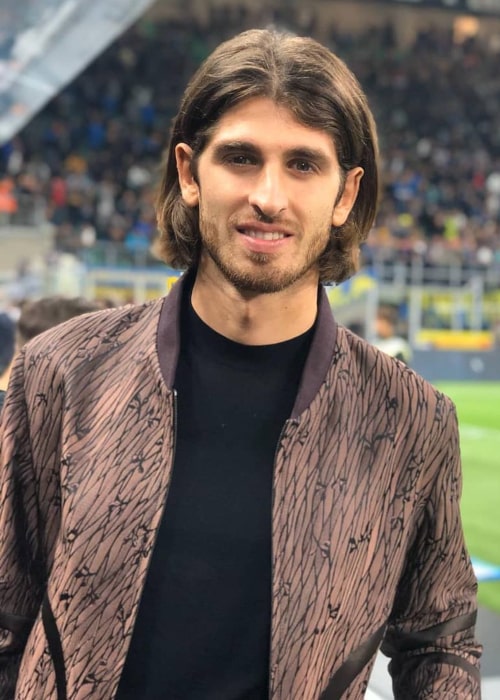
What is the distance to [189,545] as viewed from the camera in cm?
168

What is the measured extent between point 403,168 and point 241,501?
30239 mm

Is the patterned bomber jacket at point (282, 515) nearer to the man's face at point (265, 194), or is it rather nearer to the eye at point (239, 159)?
the man's face at point (265, 194)

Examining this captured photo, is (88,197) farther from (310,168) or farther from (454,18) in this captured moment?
(310,168)

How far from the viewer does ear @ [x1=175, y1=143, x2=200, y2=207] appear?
6.06 ft

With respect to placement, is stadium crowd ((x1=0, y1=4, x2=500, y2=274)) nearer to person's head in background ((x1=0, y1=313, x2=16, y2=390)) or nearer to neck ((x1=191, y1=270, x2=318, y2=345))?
person's head in background ((x1=0, y1=313, x2=16, y2=390))

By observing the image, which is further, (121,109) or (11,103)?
(121,109)

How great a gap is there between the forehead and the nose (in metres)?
0.04

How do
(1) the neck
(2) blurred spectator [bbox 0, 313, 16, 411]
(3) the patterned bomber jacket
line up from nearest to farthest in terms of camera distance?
(3) the patterned bomber jacket < (1) the neck < (2) blurred spectator [bbox 0, 313, 16, 411]

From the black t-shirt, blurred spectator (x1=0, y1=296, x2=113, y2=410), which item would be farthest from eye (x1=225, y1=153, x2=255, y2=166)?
blurred spectator (x1=0, y1=296, x2=113, y2=410)

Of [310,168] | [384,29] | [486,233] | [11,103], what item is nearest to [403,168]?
[486,233]

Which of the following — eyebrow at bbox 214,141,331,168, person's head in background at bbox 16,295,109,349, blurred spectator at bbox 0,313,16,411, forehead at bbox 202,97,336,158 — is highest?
blurred spectator at bbox 0,313,16,411

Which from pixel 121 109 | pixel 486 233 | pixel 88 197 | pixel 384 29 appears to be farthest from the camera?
pixel 384 29

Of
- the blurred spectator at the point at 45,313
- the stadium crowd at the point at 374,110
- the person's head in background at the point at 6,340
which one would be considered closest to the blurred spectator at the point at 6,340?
the person's head in background at the point at 6,340

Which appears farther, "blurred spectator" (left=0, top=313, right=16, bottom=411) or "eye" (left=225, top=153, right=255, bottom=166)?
"blurred spectator" (left=0, top=313, right=16, bottom=411)
